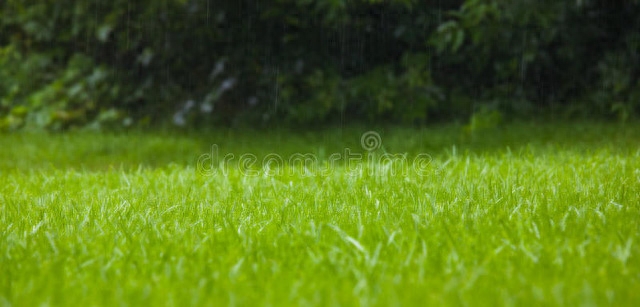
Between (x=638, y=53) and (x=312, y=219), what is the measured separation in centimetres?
683

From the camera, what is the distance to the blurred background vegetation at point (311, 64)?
833cm

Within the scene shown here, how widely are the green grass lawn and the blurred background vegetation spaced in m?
3.69

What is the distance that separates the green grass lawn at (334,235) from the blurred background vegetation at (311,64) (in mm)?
3693

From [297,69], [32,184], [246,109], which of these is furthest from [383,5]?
[32,184]

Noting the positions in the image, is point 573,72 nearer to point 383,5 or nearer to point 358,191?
point 383,5

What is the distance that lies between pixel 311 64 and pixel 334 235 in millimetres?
6911
